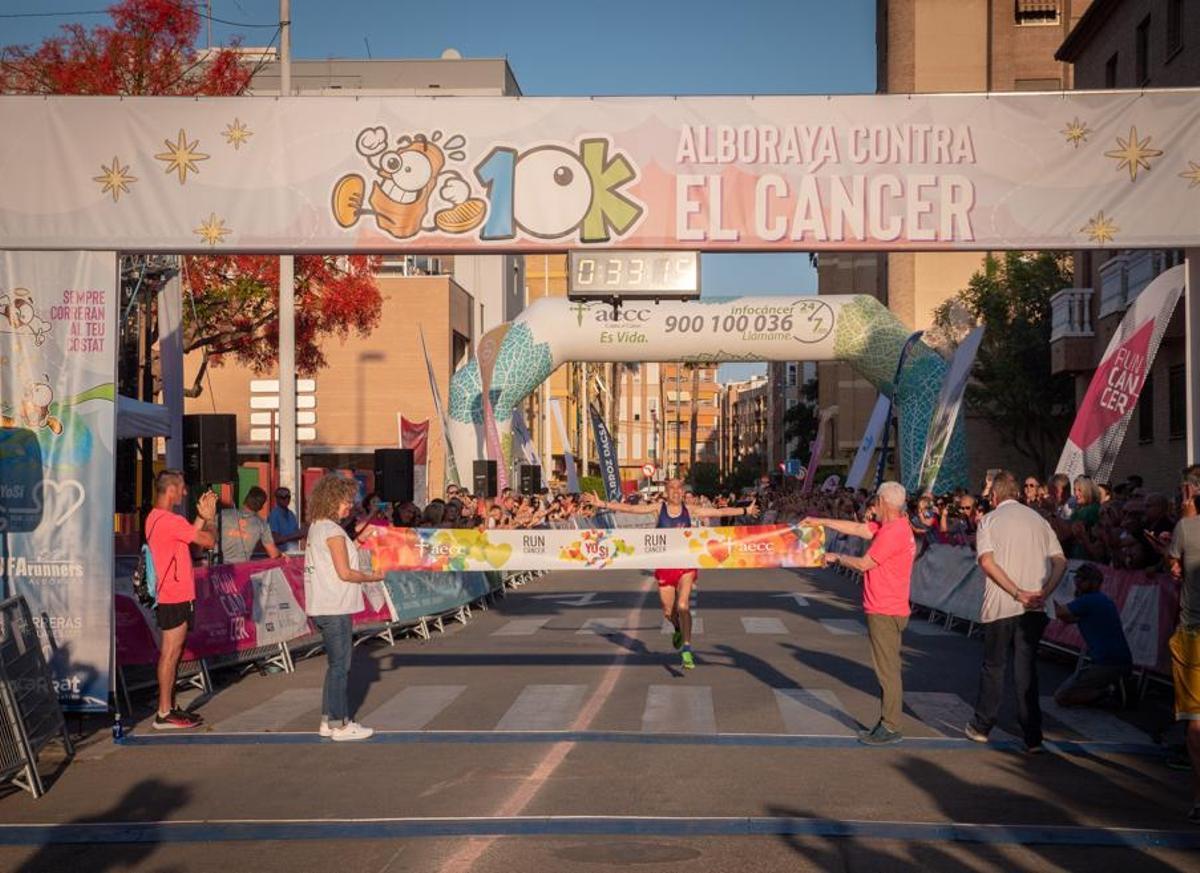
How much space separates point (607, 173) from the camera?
1305 cm

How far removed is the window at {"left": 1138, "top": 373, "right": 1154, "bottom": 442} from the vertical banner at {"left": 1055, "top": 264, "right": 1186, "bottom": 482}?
499 inches

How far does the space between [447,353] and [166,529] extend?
36.5m

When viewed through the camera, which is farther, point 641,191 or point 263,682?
point 263,682

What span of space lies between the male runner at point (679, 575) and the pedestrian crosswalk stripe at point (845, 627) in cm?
387

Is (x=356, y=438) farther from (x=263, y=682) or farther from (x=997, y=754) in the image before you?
(x=997, y=754)

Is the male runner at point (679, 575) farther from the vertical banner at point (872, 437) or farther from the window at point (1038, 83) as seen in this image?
the window at point (1038, 83)

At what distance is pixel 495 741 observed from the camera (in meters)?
11.2

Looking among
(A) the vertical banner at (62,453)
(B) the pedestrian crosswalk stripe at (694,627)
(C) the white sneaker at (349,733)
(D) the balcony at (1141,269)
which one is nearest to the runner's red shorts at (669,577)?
(B) the pedestrian crosswalk stripe at (694,627)

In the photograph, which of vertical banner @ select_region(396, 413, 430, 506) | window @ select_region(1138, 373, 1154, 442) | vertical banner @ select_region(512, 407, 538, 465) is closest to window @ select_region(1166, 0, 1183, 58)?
window @ select_region(1138, 373, 1154, 442)

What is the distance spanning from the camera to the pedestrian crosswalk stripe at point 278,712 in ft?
40.4

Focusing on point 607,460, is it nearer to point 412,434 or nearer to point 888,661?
point 412,434

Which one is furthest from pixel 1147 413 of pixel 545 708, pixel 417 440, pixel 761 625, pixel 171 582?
pixel 171 582

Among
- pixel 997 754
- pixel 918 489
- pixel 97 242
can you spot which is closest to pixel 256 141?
pixel 97 242

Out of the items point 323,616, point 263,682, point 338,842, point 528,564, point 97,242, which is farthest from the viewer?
point 263,682
